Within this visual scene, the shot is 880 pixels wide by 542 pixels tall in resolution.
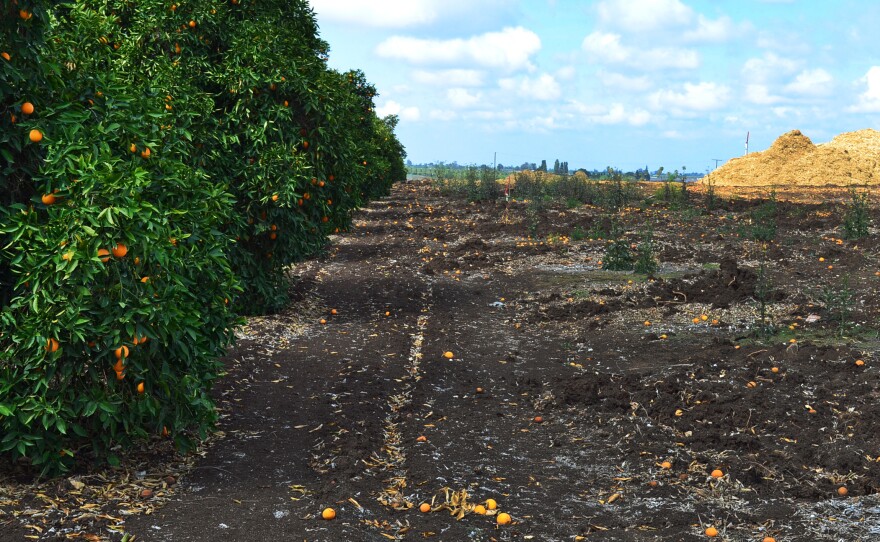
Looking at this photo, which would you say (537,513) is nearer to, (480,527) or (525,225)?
(480,527)

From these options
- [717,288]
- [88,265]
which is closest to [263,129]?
[88,265]

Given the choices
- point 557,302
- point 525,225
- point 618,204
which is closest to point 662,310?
point 557,302

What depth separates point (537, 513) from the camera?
17.7 ft

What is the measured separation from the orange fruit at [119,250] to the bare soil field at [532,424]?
168 centimetres

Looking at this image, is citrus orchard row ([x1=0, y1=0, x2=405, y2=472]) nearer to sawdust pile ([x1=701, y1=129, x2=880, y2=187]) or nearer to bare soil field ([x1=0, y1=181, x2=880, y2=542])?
bare soil field ([x1=0, y1=181, x2=880, y2=542])

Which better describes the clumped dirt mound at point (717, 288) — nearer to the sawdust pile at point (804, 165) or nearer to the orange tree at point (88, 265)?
the orange tree at point (88, 265)

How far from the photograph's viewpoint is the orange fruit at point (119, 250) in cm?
499

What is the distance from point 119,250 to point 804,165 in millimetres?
47188

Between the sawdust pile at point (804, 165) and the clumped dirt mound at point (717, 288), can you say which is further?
the sawdust pile at point (804, 165)

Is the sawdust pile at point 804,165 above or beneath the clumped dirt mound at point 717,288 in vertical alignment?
above

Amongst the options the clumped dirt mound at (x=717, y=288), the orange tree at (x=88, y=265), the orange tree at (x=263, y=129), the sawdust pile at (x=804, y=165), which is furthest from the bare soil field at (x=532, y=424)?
the sawdust pile at (x=804, y=165)

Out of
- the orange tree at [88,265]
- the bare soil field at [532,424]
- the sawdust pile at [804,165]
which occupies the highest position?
the sawdust pile at [804,165]

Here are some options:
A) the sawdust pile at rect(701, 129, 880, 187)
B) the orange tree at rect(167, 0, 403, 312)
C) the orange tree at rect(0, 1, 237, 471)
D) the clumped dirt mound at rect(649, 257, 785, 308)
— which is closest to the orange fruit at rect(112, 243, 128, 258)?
the orange tree at rect(0, 1, 237, 471)

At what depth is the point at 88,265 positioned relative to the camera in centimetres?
492
